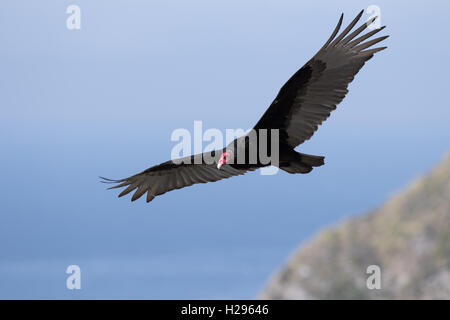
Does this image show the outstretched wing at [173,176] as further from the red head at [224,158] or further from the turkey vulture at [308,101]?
the red head at [224,158]

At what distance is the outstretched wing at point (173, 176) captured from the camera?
11.1 m

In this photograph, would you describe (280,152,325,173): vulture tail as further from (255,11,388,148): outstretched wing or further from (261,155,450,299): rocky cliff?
(261,155,450,299): rocky cliff

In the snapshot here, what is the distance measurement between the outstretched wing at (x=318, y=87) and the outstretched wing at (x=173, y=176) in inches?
51.4

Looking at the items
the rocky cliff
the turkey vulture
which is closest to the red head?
the turkey vulture

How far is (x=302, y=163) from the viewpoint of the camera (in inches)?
395

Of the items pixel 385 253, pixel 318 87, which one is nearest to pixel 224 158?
pixel 318 87

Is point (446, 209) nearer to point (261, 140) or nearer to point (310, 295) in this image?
point (310, 295)

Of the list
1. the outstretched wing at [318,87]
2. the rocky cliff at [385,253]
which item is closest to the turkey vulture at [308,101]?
the outstretched wing at [318,87]

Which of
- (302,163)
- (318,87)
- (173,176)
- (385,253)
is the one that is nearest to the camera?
(318,87)

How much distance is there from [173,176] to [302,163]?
221cm

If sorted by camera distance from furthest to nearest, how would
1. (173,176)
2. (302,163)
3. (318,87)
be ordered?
(173,176) → (302,163) → (318,87)

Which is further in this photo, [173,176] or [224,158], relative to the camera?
[173,176]

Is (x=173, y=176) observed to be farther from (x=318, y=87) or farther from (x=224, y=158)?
(x=318, y=87)

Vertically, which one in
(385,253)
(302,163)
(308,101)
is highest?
(385,253)
